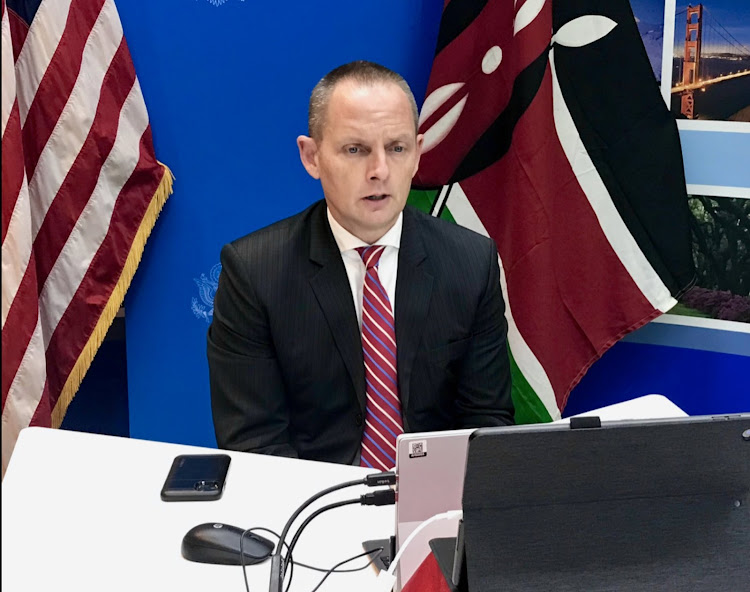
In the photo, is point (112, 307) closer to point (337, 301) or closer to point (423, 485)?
point (337, 301)

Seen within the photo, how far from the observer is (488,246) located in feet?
7.02

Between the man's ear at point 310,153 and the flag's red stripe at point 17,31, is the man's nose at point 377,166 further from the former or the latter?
the flag's red stripe at point 17,31

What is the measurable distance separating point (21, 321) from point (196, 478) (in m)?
1.31

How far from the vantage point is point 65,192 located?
8.92 ft

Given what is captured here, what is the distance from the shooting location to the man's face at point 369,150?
6.28 ft

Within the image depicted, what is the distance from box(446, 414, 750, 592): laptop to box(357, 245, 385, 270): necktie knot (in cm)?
110

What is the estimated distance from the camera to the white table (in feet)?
4.24

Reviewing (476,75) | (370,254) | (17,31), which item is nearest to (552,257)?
(476,75)

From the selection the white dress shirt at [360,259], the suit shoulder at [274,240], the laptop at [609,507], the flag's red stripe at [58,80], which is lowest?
the laptop at [609,507]

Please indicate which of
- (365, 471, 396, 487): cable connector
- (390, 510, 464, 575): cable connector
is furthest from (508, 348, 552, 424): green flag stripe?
(390, 510, 464, 575): cable connector

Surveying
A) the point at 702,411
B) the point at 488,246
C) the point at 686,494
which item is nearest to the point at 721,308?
the point at 702,411

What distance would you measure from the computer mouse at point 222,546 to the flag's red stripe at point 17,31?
1836mm

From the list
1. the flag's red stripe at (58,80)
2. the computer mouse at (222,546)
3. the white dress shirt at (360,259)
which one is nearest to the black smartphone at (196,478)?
the computer mouse at (222,546)

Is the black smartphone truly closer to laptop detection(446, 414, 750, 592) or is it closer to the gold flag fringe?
laptop detection(446, 414, 750, 592)
